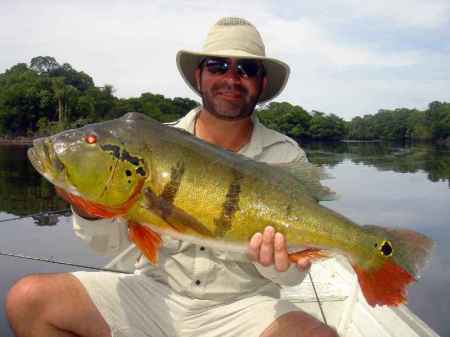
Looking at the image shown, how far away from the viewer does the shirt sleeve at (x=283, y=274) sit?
3.53 meters

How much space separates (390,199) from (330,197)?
22.8 m

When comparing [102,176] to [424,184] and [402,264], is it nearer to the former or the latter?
[402,264]

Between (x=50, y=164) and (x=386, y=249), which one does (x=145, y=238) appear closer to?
(x=50, y=164)

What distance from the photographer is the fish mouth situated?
2.89m

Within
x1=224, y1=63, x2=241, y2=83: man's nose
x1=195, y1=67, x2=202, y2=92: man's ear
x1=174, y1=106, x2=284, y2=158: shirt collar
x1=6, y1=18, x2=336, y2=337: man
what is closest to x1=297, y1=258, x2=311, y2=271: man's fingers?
x1=6, y1=18, x2=336, y2=337: man

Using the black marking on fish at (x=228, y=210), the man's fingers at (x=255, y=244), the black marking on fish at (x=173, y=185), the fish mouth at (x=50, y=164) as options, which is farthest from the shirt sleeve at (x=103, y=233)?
the man's fingers at (x=255, y=244)

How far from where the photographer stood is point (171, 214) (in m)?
2.86

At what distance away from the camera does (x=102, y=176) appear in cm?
290

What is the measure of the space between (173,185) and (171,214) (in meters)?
0.18

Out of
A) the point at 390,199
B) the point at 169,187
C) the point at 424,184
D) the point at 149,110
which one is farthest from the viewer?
the point at 149,110

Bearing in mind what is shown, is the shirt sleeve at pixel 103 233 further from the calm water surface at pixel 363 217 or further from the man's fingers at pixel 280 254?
the calm water surface at pixel 363 217

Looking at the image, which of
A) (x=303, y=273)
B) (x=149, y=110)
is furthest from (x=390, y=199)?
(x=149, y=110)

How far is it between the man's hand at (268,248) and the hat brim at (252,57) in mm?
1974

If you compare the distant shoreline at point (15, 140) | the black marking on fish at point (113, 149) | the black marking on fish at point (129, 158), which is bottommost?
the distant shoreline at point (15, 140)
